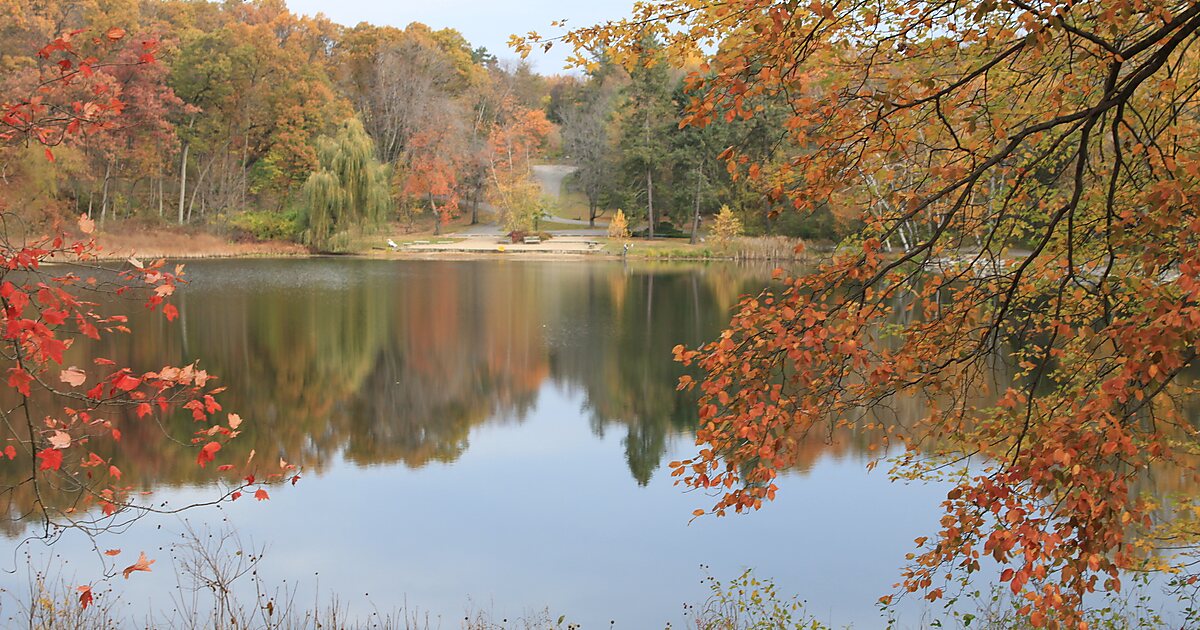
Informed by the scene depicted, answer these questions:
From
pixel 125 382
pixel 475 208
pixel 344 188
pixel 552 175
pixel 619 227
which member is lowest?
pixel 125 382

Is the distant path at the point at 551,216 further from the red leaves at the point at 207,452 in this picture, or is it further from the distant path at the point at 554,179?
the red leaves at the point at 207,452

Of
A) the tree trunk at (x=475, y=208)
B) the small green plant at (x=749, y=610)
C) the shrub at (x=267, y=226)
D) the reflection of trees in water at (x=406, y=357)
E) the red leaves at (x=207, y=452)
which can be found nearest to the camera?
the red leaves at (x=207, y=452)

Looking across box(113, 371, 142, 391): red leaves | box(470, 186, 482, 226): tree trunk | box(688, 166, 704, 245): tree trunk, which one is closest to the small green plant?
box(113, 371, 142, 391): red leaves

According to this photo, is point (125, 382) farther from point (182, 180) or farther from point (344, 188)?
point (182, 180)

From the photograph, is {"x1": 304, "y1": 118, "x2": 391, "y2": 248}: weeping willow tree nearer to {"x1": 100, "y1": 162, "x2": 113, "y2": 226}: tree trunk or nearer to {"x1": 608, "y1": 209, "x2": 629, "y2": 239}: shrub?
{"x1": 100, "y1": 162, "x2": 113, "y2": 226}: tree trunk

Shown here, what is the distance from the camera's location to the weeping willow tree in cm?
3406

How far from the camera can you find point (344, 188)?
3456 centimetres

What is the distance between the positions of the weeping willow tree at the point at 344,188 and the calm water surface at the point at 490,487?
1639 centimetres

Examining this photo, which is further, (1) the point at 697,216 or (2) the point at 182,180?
(1) the point at 697,216

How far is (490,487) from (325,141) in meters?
27.6

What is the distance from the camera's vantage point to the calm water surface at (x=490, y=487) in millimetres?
7254

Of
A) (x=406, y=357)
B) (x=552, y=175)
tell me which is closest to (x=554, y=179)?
(x=552, y=175)

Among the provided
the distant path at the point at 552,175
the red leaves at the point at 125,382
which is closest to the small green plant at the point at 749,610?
the red leaves at the point at 125,382

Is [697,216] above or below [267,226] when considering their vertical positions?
above
